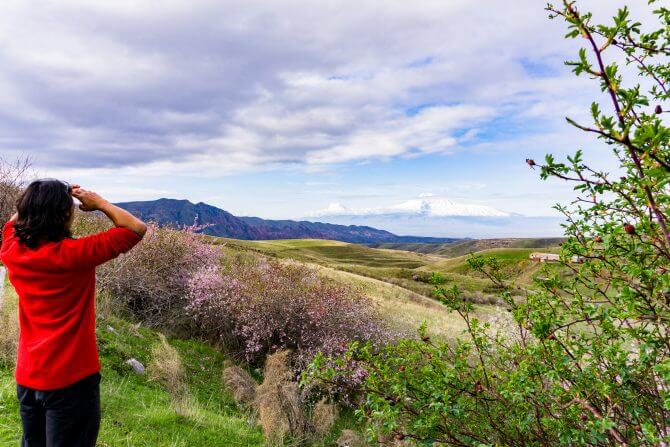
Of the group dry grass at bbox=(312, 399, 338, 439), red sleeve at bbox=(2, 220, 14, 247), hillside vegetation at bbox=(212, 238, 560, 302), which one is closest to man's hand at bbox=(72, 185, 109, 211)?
red sleeve at bbox=(2, 220, 14, 247)

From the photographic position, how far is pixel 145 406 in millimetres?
7801

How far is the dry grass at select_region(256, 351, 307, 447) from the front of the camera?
8.88 metres

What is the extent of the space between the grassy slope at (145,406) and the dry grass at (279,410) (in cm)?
31

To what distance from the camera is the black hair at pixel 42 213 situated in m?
3.39

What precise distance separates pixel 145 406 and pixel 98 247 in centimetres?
570

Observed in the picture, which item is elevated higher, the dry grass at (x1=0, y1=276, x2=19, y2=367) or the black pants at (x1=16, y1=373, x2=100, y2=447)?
the black pants at (x1=16, y1=373, x2=100, y2=447)

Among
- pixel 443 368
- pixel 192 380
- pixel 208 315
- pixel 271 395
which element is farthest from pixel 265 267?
pixel 443 368

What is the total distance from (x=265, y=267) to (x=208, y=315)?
10.6 feet

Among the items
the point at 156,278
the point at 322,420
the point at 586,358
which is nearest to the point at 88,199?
the point at 586,358

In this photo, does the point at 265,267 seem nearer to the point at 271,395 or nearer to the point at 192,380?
the point at 192,380

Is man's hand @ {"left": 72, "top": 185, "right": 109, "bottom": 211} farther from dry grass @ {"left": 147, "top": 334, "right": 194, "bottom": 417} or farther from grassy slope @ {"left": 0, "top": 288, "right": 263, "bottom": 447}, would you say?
dry grass @ {"left": 147, "top": 334, "right": 194, "bottom": 417}

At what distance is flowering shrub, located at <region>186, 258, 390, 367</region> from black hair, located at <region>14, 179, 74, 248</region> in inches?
416

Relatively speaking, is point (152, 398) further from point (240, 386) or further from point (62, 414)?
point (62, 414)

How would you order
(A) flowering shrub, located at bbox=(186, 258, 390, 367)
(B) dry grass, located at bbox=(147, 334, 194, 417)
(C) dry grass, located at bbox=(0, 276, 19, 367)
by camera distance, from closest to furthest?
(C) dry grass, located at bbox=(0, 276, 19, 367)
(B) dry grass, located at bbox=(147, 334, 194, 417)
(A) flowering shrub, located at bbox=(186, 258, 390, 367)
